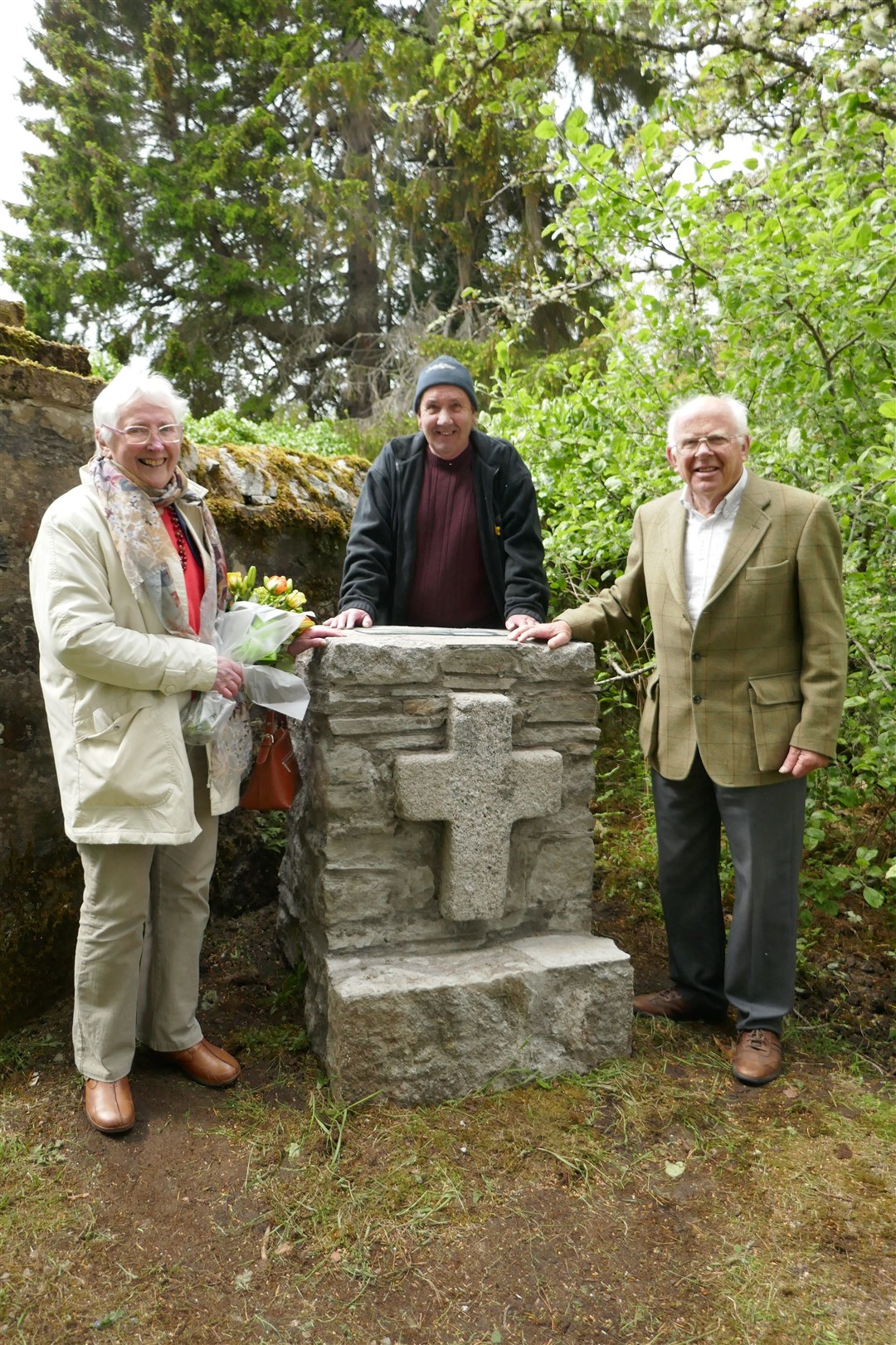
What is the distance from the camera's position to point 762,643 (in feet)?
9.37

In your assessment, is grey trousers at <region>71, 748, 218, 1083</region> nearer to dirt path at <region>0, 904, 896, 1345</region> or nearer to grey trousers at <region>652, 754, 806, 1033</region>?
dirt path at <region>0, 904, 896, 1345</region>

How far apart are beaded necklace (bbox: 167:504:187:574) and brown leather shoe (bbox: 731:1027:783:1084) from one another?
A: 2.26m

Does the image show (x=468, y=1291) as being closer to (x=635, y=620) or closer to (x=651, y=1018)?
(x=651, y=1018)

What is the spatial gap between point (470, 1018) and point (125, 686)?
4.52 ft

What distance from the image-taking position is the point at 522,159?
9.98 meters

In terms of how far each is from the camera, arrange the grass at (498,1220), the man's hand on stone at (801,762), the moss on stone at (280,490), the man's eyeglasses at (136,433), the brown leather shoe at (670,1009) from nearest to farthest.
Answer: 1. the grass at (498,1220)
2. the man's eyeglasses at (136,433)
3. the man's hand on stone at (801,762)
4. the brown leather shoe at (670,1009)
5. the moss on stone at (280,490)

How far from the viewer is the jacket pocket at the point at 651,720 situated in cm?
312

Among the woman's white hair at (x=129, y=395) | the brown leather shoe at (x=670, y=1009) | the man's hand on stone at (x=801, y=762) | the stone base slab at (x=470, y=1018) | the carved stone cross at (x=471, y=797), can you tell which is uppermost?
the woman's white hair at (x=129, y=395)

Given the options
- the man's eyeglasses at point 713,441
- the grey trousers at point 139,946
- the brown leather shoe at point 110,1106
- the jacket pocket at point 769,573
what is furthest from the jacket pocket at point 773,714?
the brown leather shoe at point 110,1106

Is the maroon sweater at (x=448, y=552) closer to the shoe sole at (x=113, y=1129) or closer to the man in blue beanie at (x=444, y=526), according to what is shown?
the man in blue beanie at (x=444, y=526)

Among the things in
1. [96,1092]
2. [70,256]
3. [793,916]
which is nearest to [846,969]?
[793,916]

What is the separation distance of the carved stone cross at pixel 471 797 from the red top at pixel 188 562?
750 millimetres

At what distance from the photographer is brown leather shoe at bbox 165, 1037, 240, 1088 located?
2.79m

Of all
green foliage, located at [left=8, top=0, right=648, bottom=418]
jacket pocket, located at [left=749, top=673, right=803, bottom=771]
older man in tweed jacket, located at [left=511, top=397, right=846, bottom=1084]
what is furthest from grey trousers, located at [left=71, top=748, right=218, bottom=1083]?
green foliage, located at [left=8, top=0, right=648, bottom=418]
